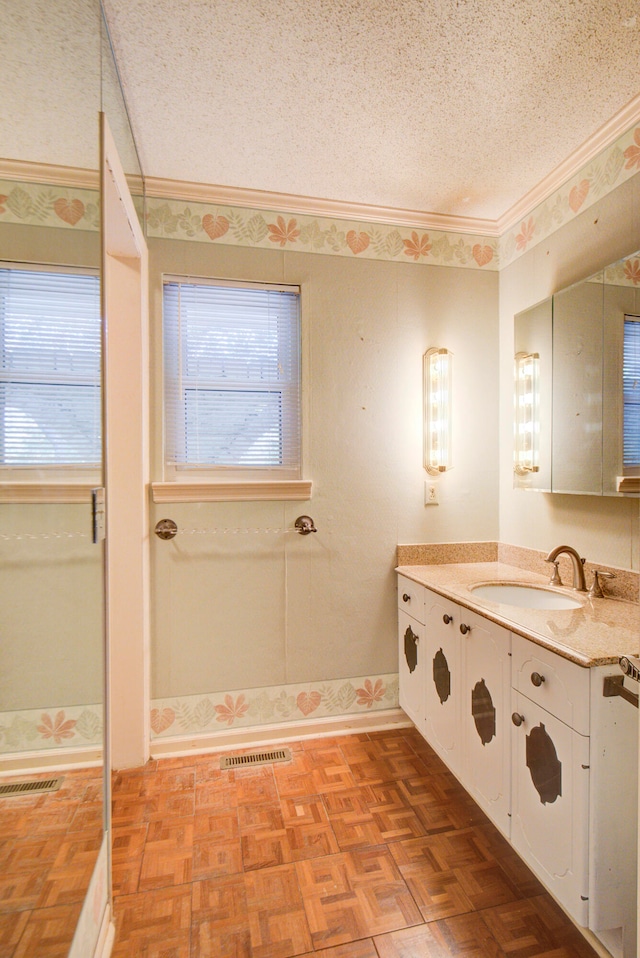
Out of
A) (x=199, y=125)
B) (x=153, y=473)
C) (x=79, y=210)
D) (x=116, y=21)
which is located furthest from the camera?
(x=153, y=473)

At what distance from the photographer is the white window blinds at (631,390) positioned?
1638mm

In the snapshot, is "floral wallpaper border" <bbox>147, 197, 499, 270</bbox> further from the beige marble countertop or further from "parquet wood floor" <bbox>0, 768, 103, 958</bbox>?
"parquet wood floor" <bbox>0, 768, 103, 958</bbox>

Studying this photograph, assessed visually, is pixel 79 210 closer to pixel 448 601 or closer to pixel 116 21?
pixel 116 21

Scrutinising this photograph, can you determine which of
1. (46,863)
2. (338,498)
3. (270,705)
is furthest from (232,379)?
(46,863)

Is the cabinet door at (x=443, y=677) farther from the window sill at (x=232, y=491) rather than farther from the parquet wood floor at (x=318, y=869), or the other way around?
the window sill at (x=232, y=491)

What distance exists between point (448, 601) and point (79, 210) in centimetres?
172

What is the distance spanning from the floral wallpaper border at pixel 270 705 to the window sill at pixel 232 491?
924mm

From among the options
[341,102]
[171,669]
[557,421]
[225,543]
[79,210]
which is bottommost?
[171,669]

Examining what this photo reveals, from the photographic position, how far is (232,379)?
7.30ft

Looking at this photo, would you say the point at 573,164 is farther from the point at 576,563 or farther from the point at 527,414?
the point at 576,563

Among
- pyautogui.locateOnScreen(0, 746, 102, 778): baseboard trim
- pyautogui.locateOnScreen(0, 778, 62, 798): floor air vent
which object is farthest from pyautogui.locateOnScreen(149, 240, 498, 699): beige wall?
pyautogui.locateOnScreen(0, 778, 62, 798): floor air vent

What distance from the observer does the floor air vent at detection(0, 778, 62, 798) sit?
66cm

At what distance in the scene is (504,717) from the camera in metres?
1.53

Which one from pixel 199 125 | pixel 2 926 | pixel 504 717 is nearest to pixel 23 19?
pixel 199 125
